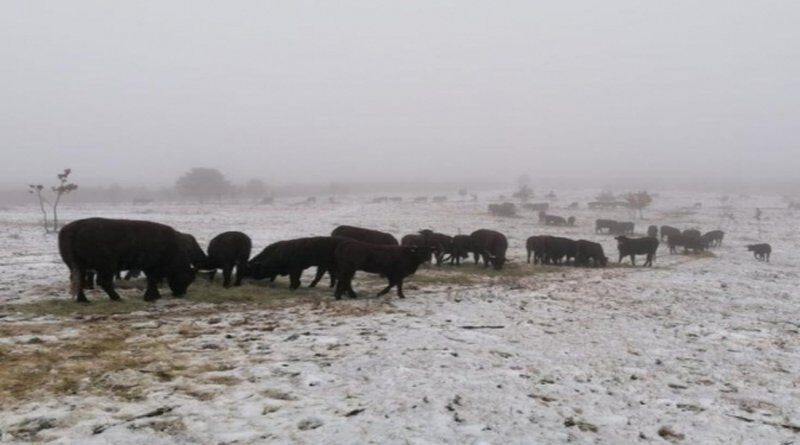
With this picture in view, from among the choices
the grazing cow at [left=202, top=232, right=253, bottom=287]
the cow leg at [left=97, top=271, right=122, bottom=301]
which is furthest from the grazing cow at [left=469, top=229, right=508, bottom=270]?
the cow leg at [left=97, top=271, right=122, bottom=301]

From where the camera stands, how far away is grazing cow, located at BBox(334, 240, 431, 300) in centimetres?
1318

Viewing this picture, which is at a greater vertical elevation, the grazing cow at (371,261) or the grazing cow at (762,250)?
the grazing cow at (371,261)

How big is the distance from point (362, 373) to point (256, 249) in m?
19.1

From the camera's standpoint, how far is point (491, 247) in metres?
20.7

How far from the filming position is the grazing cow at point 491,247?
20391 millimetres

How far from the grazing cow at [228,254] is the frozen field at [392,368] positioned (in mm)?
846

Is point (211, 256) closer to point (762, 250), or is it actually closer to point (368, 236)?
point (368, 236)

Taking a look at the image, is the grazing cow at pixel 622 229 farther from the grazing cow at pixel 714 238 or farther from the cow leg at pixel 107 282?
the cow leg at pixel 107 282

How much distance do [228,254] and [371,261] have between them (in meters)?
4.60

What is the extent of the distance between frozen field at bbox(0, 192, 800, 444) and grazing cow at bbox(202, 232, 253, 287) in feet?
2.78

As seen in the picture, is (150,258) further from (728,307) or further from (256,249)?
(728,307)

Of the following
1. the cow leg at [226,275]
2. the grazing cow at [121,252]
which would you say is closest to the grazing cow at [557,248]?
the cow leg at [226,275]

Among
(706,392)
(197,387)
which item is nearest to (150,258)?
(197,387)

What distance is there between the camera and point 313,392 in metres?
6.09
